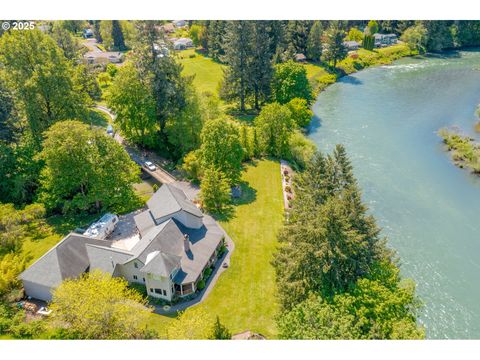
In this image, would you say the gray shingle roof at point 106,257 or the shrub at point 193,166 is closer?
the gray shingle roof at point 106,257

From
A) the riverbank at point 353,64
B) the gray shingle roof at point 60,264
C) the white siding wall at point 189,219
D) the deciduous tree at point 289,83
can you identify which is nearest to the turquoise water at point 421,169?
the riverbank at point 353,64

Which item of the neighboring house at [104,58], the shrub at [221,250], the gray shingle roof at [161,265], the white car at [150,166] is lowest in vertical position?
the shrub at [221,250]

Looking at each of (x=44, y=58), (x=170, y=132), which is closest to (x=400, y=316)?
(x=170, y=132)

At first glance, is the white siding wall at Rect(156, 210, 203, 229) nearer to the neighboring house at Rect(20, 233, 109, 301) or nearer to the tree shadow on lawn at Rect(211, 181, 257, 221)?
the tree shadow on lawn at Rect(211, 181, 257, 221)

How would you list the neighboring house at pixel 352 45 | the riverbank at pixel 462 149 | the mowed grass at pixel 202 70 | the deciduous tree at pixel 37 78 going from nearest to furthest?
the deciduous tree at pixel 37 78 → the riverbank at pixel 462 149 → the mowed grass at pixel 202 70 → the neighboring house at pixel 352 45

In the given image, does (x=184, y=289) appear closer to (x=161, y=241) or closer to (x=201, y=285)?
(x=201, y=285)

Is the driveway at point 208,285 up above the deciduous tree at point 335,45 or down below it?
below

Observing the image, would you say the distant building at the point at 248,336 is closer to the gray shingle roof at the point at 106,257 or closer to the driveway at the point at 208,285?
the driveway at the point at 208,285
